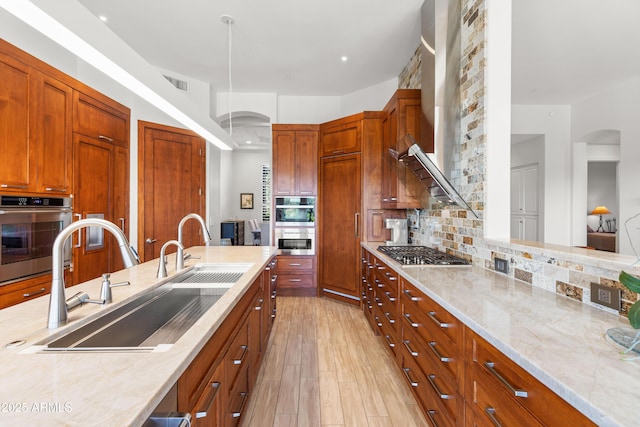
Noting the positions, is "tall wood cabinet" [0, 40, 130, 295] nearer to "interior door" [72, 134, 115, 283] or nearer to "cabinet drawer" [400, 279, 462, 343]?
"interior door" [72, 134, 115, 283]

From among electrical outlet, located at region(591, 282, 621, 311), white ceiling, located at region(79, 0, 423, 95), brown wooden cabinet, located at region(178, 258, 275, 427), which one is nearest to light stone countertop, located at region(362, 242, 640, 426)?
electrical outlet, located at region(591, 282, 621, 311)

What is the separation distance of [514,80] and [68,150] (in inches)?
231

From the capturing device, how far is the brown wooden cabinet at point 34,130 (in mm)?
2131

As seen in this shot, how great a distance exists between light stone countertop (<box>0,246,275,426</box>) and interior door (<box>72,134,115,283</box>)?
226cm

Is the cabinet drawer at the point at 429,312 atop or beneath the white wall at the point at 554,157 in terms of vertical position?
beneath

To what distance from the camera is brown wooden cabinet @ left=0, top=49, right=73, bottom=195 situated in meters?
2.13

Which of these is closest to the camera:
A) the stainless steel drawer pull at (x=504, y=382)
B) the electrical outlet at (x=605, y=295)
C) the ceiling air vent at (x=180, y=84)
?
the stainless steel drawer pull at (x=504, y=382)

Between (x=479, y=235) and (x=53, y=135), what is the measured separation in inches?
147

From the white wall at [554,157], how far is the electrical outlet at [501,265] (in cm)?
470

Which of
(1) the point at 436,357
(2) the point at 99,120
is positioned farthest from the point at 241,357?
(2) the point at 99,120

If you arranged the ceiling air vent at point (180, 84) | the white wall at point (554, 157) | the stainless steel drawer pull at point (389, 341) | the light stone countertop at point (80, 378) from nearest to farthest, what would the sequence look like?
1. the light stone countertop at point (80, 378)
2. the stainless steel drawer pull at point (389, 341)
3. the ceiling air vent at point (180, 84)
4. the white wall at point (554, 157)

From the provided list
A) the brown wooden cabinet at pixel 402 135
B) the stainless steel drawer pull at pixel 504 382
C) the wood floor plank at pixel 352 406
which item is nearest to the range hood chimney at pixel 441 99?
the brown wooden cabinet at pixel 402 135

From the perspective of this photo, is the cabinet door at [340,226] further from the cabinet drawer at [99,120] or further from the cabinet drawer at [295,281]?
the cabinet drawer at [99,120]

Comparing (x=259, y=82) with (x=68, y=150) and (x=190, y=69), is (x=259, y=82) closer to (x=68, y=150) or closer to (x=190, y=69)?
(x=190, y=69)
